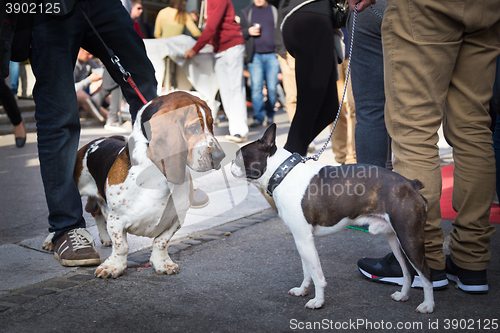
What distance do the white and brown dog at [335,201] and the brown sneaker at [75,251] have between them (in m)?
1.07

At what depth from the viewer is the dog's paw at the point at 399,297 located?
2.31 m

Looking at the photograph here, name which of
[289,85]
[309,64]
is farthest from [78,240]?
[289,85]

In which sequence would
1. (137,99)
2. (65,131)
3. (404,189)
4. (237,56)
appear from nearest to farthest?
(404,189), (65,131), (137,99), (237,56)

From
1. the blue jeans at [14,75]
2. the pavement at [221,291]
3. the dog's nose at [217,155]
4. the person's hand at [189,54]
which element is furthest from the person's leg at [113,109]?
the dog's nose at [217,155]

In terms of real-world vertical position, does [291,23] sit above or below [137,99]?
above

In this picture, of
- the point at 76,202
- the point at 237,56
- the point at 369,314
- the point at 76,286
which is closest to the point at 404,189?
the point at 369,314

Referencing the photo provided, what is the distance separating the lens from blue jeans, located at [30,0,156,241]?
9.55 feet

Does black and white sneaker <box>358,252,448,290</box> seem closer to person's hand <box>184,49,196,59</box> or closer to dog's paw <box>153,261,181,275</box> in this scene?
dog's paw <box>153,261,181,275</box>

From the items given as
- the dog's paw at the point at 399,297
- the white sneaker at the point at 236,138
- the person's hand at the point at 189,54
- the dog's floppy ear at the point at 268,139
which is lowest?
the white sneaker at the point at 236,138

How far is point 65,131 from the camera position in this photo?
2.99 meters

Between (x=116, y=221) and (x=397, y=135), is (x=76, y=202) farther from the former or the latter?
(x=397, y=135)

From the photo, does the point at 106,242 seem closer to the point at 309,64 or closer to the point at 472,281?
the point at 309,64

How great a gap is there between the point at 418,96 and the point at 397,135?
212 mm

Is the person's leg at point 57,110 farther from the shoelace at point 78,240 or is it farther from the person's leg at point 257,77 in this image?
the person's leg at point 257,77
